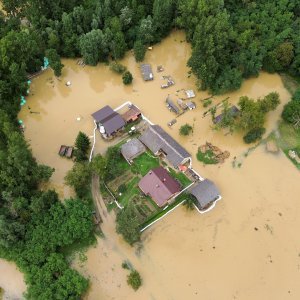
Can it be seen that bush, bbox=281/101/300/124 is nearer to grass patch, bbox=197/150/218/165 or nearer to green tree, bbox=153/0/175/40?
grass patch, bbox=197/150/218/165

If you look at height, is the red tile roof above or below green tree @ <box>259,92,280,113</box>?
below

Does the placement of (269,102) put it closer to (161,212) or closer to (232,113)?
(232,113)

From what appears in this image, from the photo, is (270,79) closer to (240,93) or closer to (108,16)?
(240,93)

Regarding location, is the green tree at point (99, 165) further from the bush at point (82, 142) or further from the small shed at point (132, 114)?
the small shed at point (132, 114)

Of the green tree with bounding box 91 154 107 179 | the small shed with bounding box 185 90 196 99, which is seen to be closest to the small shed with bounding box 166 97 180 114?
the small shed with bounding box 185 90 196 99

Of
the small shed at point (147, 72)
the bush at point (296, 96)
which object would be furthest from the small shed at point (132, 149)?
the bush at point (296, 96)

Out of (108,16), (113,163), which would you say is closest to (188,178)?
(113,163)
